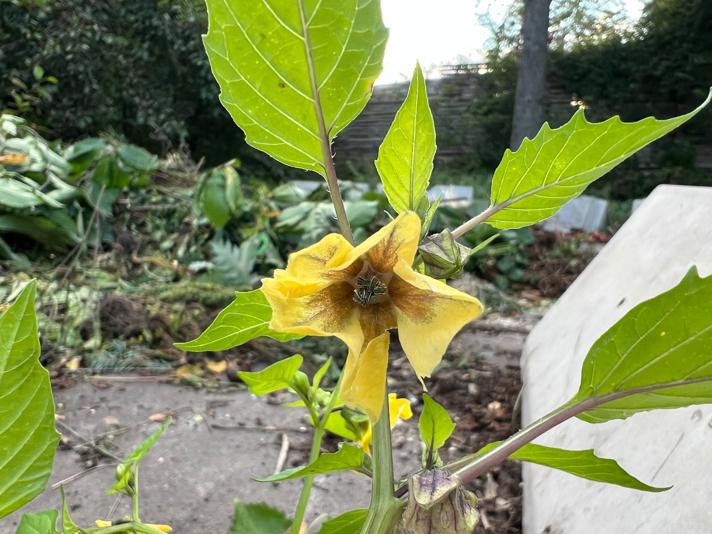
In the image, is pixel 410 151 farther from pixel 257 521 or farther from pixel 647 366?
pixel 257 521

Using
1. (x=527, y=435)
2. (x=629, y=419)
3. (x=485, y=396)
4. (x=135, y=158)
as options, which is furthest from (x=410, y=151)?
(x=135, y=158)

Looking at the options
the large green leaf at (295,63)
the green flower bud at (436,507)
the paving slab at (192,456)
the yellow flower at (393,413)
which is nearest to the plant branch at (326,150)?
the large green leaf at (295,63)

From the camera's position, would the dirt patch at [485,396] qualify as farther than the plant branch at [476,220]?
Yes

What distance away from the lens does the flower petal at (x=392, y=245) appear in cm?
24

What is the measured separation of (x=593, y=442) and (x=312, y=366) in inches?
54.8

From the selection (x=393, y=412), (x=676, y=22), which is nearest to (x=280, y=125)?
(x=393, y=412)

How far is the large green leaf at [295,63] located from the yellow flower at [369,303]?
0.26 feet

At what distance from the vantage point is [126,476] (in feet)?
1.51

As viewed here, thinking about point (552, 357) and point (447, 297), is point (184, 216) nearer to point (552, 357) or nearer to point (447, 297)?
point (552, 357)

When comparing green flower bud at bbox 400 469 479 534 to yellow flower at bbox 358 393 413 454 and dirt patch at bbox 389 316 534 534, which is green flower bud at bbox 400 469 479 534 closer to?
yellow flower at bbox 358 393 413 454

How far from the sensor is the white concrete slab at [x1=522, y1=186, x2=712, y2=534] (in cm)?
51

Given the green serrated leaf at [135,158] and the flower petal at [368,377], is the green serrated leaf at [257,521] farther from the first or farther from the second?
the green serrated leaf at [135,158]

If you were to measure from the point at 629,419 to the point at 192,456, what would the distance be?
1.02m

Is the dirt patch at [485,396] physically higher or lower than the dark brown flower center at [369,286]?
lower
